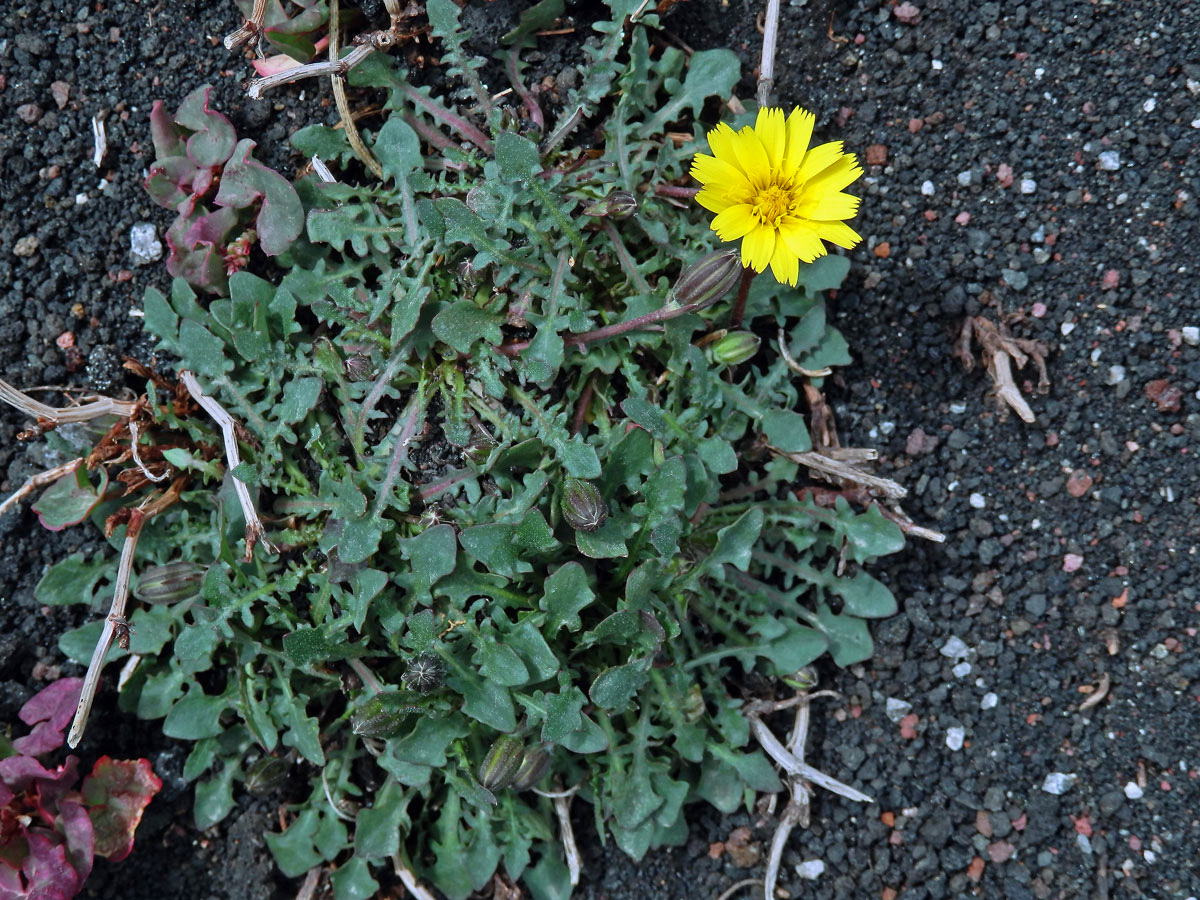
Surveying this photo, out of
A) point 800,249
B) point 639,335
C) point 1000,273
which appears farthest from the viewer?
point 1000,273

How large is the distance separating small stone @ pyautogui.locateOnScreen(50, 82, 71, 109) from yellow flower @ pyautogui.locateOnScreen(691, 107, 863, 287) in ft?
6.51

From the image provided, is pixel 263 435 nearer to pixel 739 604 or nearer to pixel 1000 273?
pixel 739 604

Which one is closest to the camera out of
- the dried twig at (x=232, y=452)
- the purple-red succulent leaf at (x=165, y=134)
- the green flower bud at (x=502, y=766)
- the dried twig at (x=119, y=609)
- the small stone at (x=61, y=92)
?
the green flower bud at (x=502, y=766)

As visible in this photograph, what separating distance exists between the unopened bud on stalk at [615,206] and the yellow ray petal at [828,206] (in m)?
0.44

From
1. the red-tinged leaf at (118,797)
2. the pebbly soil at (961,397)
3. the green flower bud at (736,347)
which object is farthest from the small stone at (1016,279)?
the red-tinged leaf at (118,797)

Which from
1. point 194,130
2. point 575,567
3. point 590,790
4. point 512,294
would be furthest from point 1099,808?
point 194,130

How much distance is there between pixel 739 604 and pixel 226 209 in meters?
1.94

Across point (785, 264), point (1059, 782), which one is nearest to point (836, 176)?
point (785, 264)

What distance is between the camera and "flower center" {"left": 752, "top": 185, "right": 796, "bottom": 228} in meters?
2.57

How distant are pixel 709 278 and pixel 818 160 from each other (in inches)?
16.2

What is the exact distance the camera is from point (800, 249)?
8.19 feet

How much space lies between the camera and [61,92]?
120 inches

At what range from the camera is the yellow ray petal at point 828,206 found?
8.21 feet

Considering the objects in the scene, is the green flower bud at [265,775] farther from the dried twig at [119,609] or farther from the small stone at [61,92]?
the small stone at [61,92]
